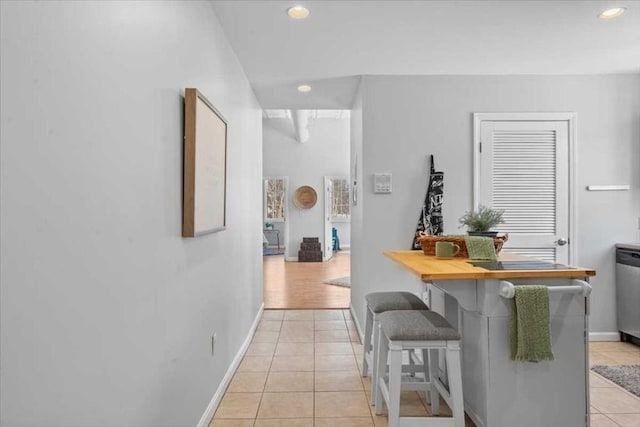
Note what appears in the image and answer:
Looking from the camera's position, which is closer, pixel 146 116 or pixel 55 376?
pixel 55 376

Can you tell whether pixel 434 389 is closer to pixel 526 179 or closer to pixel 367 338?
pixel 367 338

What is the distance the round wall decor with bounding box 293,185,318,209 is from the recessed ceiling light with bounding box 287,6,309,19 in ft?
25.8

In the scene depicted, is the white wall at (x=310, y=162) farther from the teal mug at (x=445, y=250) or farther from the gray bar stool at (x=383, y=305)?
the teal mug at (x=445, y=250)

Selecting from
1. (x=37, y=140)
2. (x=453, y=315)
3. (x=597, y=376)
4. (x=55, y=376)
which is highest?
(x=37, y=140)

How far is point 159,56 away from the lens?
164 centimetres

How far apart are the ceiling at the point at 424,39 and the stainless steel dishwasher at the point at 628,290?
1655 mm

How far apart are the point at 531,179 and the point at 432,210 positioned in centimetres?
102

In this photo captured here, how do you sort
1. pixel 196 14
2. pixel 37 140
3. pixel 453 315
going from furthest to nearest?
pixel 453 315, pixel 196 14, pixel 37 140

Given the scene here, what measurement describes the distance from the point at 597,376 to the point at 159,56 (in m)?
3.55

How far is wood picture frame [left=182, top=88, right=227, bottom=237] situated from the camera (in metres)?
1.92

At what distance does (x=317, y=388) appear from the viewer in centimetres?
283

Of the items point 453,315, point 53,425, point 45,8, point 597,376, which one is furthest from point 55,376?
point 597,376

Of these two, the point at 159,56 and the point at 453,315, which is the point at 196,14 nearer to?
the point at 159,56

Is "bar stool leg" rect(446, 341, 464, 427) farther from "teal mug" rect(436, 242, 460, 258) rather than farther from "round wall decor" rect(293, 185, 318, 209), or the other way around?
"round wall decor" rect(293, 185, 318, 209)
